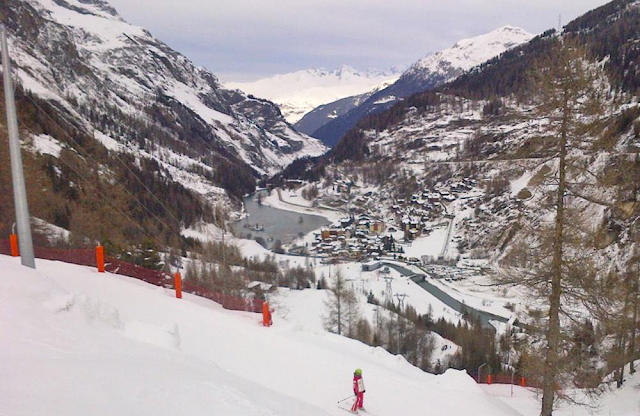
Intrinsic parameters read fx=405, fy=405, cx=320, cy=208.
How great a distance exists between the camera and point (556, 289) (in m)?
9.82

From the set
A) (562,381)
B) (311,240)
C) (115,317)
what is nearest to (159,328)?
(115,317)

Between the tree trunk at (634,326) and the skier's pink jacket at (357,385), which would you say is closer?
the skier's pink jacket at (357,385)

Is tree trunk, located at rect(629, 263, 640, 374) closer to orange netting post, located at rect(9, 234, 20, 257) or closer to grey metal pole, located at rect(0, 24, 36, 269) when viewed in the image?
grey metal pole, located at rect(0, 24, 36, 269)

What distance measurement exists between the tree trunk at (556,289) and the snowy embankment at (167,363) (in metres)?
1.45

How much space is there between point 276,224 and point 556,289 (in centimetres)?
12660

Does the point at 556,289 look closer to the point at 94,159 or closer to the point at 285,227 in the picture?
the point at 94,159

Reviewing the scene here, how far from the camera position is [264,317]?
11.1 metres

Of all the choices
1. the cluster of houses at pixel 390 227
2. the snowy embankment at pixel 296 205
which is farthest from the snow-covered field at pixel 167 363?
the snowy embankment at pixel 296 205

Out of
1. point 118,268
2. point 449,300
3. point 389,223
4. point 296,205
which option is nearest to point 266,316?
point 118,268

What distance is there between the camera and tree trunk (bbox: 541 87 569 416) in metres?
9.48

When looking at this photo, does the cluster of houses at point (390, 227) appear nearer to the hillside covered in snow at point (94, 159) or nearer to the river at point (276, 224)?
the river at point (276, 224)

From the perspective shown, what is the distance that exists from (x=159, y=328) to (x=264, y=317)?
4.01 metres

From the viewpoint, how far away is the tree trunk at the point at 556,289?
31.1 ft

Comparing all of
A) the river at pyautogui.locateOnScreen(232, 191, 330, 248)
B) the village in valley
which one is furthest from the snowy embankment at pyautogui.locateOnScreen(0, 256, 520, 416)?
the river at pyautogui.locateOnScreen(232, 191, 330, 248)
